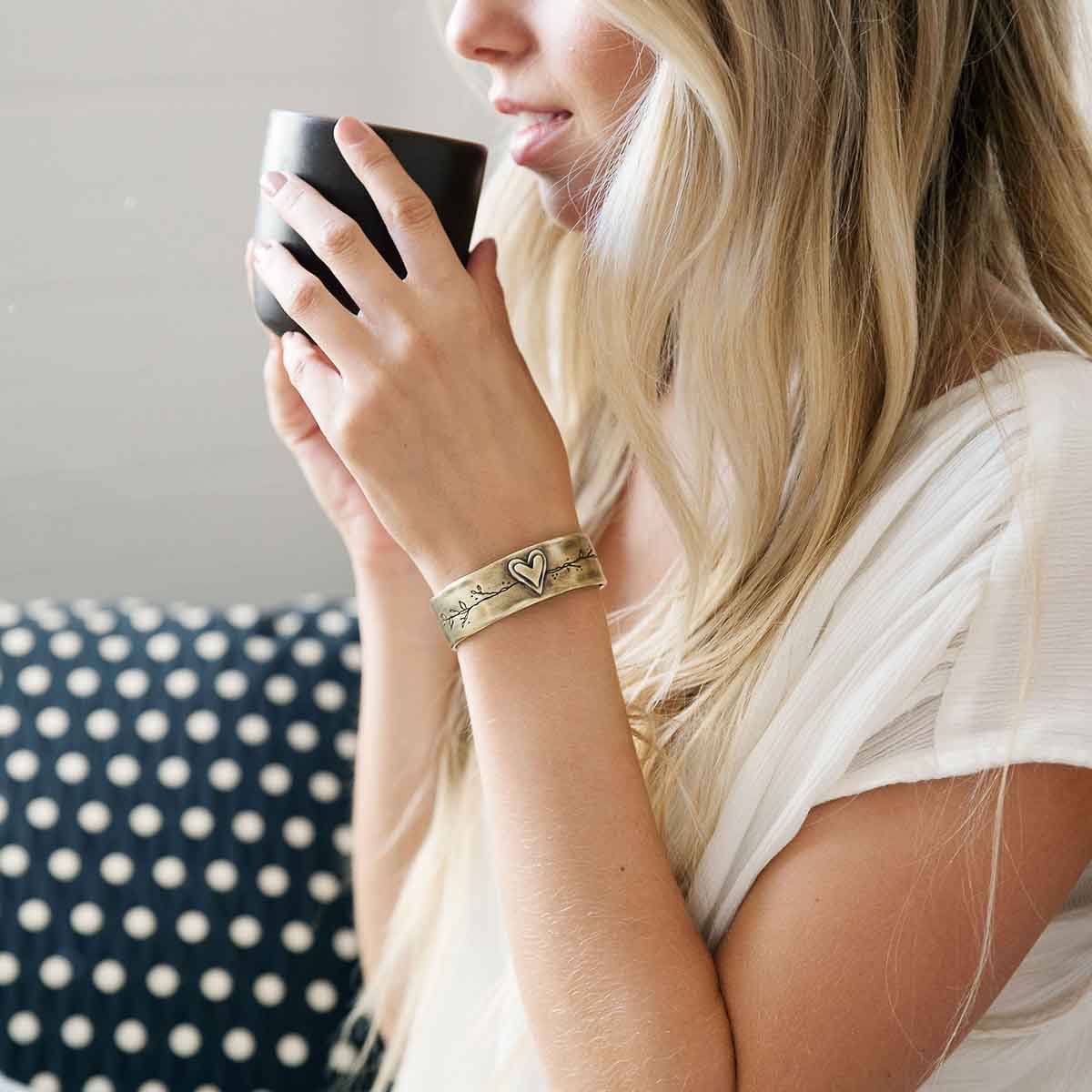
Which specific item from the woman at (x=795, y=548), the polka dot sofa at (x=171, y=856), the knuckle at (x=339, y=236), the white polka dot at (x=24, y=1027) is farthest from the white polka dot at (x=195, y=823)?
the knuckle at (x=339, y=236)

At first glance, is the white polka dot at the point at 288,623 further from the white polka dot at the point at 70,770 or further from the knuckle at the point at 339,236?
the knuckle at the point at 339,236

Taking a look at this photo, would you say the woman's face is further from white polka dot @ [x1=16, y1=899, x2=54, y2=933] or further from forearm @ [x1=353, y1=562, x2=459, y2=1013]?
white polka dot @ [x1=16, y1=899, x2=54, y2=933]

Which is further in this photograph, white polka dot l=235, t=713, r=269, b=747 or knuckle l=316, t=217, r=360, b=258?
white polka dot l=235, t=713, r=269, b=747

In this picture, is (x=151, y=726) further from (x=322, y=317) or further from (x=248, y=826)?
(x=322, y=317)

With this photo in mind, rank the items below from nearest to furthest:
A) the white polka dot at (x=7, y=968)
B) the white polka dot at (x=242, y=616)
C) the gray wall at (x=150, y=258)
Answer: the white polka dot at (x=7, y=968) < the white polka dot at (x=242, y=616) < the gray wall at (x=150, y=258)

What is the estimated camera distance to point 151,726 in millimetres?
1171

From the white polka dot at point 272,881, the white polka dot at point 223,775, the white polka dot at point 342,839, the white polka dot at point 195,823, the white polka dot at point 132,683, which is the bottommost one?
the white polka dot at point 272,881

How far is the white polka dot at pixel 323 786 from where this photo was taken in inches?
47.2

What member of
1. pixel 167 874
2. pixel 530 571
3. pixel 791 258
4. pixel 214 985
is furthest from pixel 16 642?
pixel 791 258

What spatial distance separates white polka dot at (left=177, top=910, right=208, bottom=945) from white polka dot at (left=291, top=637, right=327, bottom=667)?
0.80 ft

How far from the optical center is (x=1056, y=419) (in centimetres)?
71

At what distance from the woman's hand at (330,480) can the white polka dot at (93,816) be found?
34cm

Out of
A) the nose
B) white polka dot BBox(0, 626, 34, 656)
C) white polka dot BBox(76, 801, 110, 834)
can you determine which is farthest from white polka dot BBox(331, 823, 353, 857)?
the nose

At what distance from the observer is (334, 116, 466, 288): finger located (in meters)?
0.72
